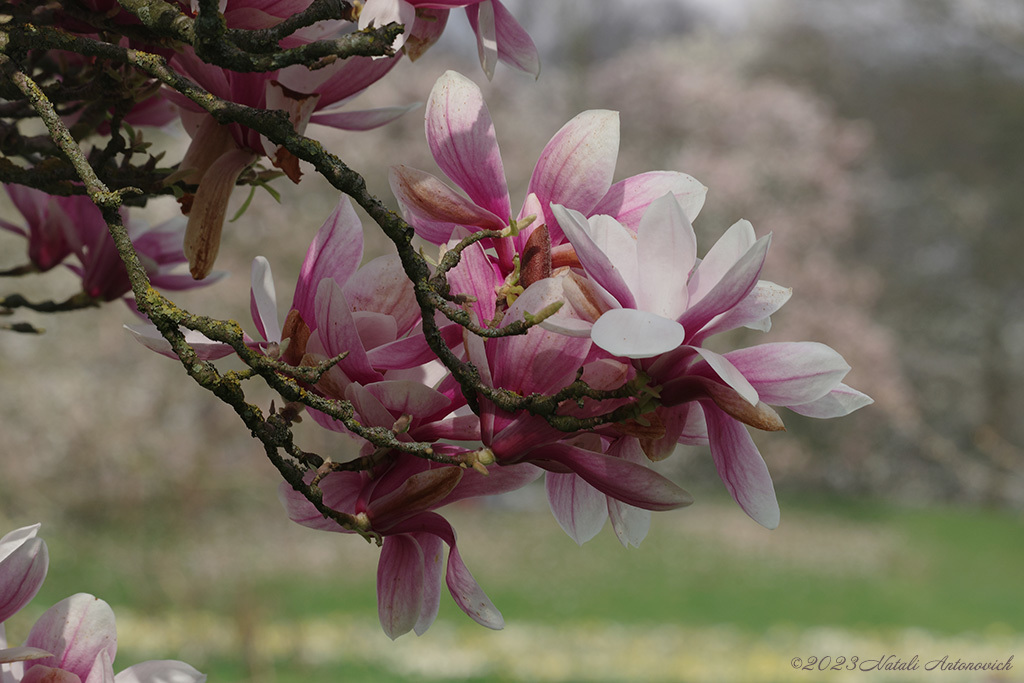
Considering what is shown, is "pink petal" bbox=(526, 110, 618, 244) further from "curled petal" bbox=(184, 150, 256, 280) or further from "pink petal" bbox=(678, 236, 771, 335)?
"curled petal" bbox=(184, 150, 256, 280)

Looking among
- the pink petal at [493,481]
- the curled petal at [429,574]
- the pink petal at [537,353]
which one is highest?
the pink petal at [537,353]

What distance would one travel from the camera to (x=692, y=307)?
1.73ft

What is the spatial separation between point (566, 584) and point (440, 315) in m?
8.61

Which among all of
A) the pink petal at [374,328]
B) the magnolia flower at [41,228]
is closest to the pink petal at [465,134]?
the pink petal at [374,328]

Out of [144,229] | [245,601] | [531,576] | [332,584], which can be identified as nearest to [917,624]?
[531,576]

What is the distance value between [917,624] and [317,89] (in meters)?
7.67

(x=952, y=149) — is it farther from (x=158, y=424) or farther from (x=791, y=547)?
(x=158, y=424)

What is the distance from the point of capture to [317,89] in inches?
28.1

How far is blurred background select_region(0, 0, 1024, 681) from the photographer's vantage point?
5.40 m

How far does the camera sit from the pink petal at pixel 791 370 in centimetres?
53

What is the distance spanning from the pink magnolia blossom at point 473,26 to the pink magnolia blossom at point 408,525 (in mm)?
278

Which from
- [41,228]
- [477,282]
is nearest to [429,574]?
[477,282]

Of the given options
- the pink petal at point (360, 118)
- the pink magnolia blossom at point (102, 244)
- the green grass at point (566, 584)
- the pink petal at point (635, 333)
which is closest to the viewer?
the pink petal at point (635, 333)

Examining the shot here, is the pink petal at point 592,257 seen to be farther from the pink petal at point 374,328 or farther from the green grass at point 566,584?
the green grass at point 566,584
